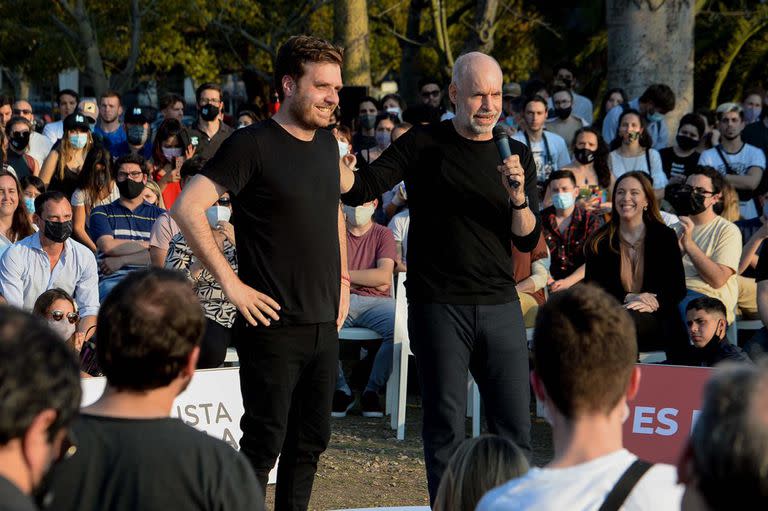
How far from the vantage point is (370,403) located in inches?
335

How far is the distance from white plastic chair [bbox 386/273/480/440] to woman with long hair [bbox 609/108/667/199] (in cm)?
291

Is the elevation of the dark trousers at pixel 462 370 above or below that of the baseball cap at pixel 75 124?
below

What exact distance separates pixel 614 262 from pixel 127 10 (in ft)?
72.1

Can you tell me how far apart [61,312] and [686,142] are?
19.7 ft

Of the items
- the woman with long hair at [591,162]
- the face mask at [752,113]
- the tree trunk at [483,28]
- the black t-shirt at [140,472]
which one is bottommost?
the black t-shirt at [140,472]

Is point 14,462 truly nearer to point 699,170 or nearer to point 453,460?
point 453,460

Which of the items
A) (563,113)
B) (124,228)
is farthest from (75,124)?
(563,113)

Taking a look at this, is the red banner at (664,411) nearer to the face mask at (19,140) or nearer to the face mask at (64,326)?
the face mask at (64,326)

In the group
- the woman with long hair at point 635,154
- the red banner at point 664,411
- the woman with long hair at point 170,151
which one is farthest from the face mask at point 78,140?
the red banner at point 664,411

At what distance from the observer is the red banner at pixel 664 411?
6.71 m

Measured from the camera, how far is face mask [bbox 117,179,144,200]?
9.30 meters

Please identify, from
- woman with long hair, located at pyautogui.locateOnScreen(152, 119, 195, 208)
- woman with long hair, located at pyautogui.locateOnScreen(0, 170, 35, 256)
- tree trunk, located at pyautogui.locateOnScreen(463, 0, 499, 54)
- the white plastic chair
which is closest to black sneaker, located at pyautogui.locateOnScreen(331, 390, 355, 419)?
the white plastic chair

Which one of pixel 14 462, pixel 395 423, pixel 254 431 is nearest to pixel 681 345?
pixel 395 423

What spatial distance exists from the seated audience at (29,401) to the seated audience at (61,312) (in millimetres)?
5650
